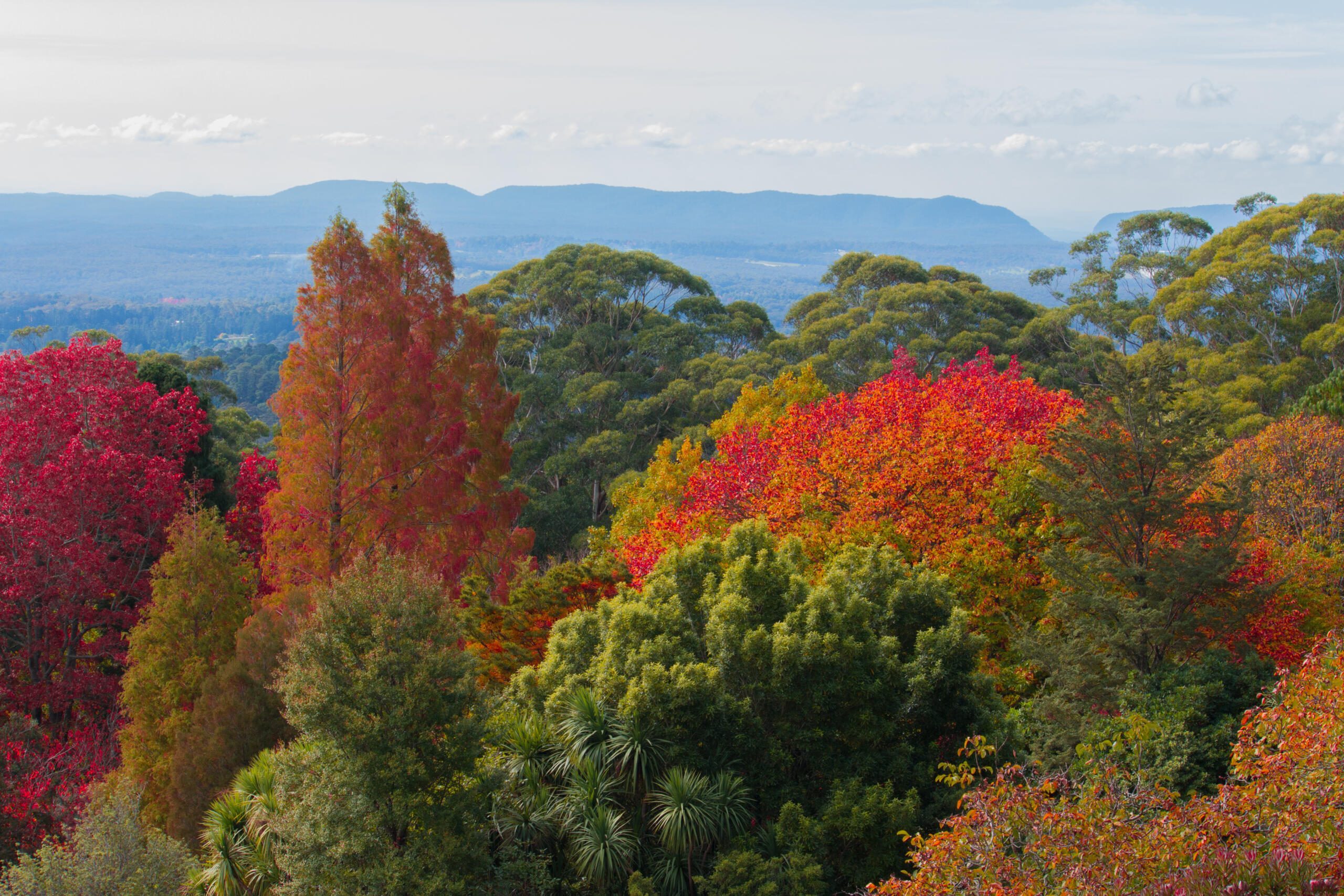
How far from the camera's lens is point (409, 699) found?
33.6 ft

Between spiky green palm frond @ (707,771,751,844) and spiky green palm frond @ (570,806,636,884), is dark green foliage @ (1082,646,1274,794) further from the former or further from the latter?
spiky green palm frond @ (570,806,636,884)

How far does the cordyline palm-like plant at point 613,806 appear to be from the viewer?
37.3ft

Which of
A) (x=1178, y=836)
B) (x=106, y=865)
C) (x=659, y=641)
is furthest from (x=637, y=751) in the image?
(x=1178, y=836)

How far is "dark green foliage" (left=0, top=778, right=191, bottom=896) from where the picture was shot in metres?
10.1

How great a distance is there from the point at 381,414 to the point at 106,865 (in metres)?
10.0

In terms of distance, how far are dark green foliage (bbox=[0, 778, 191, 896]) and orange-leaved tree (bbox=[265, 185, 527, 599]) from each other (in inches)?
293

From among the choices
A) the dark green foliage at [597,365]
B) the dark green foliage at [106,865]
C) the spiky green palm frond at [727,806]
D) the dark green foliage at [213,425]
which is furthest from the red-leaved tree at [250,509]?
the dark green foliage at [597,365]

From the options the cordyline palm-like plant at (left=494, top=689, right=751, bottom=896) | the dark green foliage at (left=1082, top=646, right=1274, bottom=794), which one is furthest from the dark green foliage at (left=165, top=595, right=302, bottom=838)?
the dark green foliage at (left=1082, top=646, right=1274, bottom=794)

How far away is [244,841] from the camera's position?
38.5 ft

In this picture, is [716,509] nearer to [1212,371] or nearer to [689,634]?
[689,634]

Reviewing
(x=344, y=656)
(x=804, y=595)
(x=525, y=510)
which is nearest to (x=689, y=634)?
(x=804, y=595)

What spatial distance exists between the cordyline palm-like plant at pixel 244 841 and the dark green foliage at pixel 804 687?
352 centimetres

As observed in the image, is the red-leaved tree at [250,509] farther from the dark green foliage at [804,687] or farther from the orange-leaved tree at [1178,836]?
the orange-leaved tree at [1178,836]

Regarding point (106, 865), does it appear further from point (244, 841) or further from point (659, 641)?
point (659, 641)
